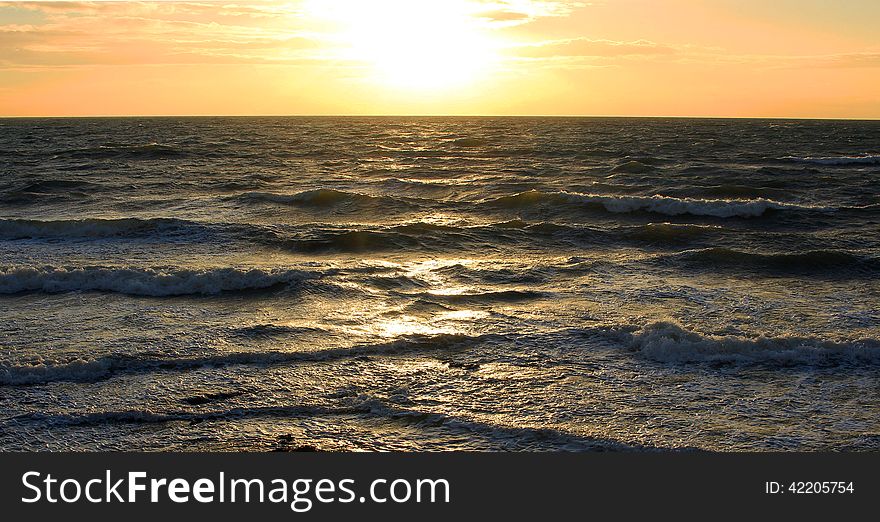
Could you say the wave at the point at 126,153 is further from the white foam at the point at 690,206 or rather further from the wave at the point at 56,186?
the white foam at the point at 690,206

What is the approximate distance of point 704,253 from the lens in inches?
647

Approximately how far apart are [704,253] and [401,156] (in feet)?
105

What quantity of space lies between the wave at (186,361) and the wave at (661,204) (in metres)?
15.0

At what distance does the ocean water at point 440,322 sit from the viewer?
7430 mm

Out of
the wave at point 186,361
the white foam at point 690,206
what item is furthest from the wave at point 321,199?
the wave at point 186,361

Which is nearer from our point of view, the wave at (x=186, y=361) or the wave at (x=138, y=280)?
the wave at (x=186, y=361)

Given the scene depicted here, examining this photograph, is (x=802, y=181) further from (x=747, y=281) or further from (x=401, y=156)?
(x=401, y=156)

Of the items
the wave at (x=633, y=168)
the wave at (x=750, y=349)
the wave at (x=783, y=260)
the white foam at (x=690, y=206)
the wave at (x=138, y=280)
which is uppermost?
the wave at (x=633, y=168)

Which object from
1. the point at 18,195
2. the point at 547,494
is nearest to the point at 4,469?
the point at 547,494

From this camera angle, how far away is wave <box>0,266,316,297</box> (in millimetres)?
13211

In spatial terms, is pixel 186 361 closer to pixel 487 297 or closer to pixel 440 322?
pixel 440 322

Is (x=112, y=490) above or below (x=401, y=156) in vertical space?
below

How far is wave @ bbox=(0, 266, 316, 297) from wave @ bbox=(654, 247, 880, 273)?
839cm

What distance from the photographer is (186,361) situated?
924 cm
